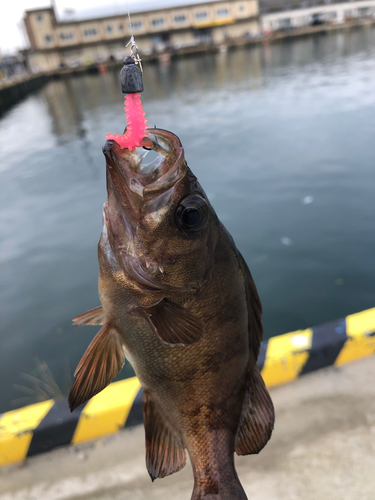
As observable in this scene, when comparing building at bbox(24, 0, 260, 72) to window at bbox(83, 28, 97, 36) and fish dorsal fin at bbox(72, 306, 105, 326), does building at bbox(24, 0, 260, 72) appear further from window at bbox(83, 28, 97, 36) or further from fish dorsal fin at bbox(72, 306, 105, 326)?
fish dorsal fin at bbox(72, 306, 105, 326)

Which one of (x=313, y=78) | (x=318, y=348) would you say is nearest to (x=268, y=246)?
(x=318, y=348)

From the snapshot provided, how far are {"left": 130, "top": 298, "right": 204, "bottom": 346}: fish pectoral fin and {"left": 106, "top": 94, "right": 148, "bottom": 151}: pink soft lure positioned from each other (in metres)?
0.52

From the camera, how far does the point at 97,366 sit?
1296mm

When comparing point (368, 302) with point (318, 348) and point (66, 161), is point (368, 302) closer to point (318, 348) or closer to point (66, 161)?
point (318, 348)

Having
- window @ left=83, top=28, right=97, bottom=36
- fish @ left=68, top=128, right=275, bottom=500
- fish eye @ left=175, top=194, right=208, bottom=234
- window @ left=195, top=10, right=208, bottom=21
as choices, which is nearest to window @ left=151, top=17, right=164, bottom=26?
window @ left=195, top=10, right=208, bottom=21

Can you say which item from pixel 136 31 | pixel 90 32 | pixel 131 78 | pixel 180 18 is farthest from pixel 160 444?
pixel 180 18

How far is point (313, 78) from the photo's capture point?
21484 millimetres

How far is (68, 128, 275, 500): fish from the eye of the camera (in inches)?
45.2

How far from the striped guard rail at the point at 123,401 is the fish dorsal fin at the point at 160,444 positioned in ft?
4.45

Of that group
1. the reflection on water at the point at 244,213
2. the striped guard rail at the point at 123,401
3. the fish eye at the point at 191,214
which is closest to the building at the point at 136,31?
the reflection on water at the point at 244,213

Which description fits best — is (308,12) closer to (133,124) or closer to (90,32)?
(90,32)

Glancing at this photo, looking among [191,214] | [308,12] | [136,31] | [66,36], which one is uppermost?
[66,36]

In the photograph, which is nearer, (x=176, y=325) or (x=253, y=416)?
(x=176, y=325)

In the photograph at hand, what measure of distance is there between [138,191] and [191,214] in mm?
184
